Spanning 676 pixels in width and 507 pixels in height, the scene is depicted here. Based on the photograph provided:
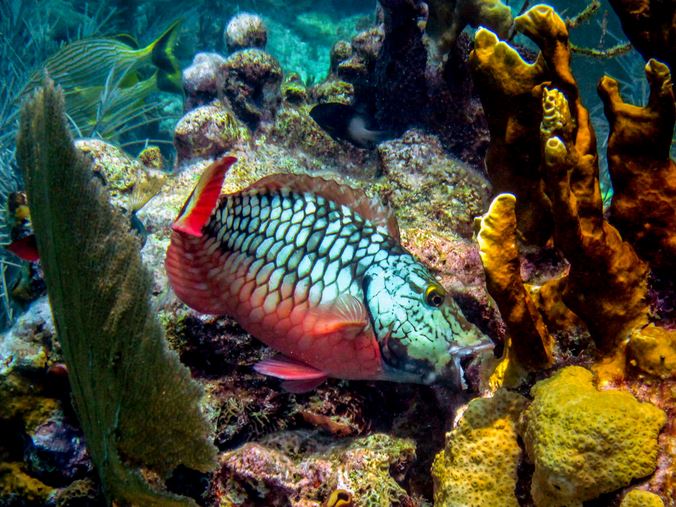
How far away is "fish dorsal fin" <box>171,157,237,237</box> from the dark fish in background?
3.21m

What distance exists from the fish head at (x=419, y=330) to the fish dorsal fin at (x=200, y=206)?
99 centimetres

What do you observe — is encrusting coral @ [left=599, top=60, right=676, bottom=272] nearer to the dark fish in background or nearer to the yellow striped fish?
the dark fish in background

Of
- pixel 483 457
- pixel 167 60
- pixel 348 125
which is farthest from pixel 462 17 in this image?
pixel 167 60

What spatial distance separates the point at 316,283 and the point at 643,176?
1.62m

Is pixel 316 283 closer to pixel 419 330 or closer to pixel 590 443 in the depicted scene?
pixel 419 330

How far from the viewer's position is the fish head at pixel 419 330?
2.32 m

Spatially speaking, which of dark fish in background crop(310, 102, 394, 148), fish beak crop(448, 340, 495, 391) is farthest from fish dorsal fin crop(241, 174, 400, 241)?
dark fish in background crop(310, 102, 394, 148)

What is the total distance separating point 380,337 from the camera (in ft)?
7.84

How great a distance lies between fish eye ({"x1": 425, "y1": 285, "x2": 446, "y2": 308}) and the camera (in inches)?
92.8

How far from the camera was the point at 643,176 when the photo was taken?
2125 mm

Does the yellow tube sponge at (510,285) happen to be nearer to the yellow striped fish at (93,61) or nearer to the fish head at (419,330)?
the fish head at (419,330)

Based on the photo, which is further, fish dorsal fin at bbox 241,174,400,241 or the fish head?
fish dorsal fin at bbox 241,174,400,241

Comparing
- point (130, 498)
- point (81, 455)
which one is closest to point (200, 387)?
point (130, 498)

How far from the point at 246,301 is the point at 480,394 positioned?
1355 millimetres
